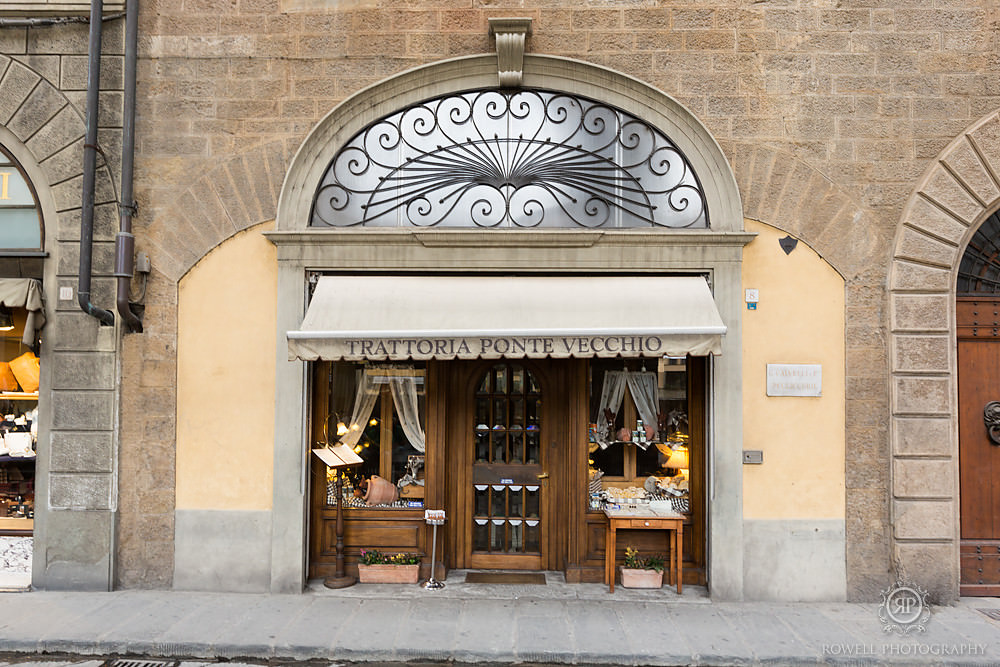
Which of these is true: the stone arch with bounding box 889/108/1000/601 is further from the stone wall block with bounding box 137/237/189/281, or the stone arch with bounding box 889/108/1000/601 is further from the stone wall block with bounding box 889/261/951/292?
the stone wall block with bounding box 137/237/189/281

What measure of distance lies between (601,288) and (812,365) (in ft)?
7.31

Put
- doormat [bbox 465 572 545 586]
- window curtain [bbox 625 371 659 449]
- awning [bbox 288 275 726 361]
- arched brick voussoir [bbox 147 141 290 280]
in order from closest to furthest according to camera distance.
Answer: awning [bbox 288 275 726 361] < arched brick voussoir [bbox 147 141 290 280] < doormat [bbox 465 572 545 586] < window curtain [bbox 625 371 659 449]

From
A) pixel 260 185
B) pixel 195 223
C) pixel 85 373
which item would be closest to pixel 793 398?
pixel 260 185

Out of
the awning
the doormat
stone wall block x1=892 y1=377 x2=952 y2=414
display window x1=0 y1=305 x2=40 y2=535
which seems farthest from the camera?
display window x1=0 y1=305 x2=40 y2=535

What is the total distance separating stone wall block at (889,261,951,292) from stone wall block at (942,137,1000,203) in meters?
0.85

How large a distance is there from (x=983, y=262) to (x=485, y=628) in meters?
6.08

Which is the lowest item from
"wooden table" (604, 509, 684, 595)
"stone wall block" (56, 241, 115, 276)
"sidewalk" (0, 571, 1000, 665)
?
"sidewalk" (0, 571, 1000, 665)

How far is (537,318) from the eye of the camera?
5.97 meters

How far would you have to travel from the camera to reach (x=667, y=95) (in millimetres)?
6484

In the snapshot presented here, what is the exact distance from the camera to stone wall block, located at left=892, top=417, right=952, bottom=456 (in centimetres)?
626

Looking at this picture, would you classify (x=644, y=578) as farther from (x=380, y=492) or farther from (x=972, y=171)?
(x=972, y=171)

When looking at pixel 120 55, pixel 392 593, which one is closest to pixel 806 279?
pixel 392 593

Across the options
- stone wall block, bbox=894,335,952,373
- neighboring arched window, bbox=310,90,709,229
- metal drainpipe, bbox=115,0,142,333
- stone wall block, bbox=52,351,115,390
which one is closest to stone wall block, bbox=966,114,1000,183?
stone wall block, bbox=894,335,952,373

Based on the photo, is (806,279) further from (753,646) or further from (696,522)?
(753,646)
